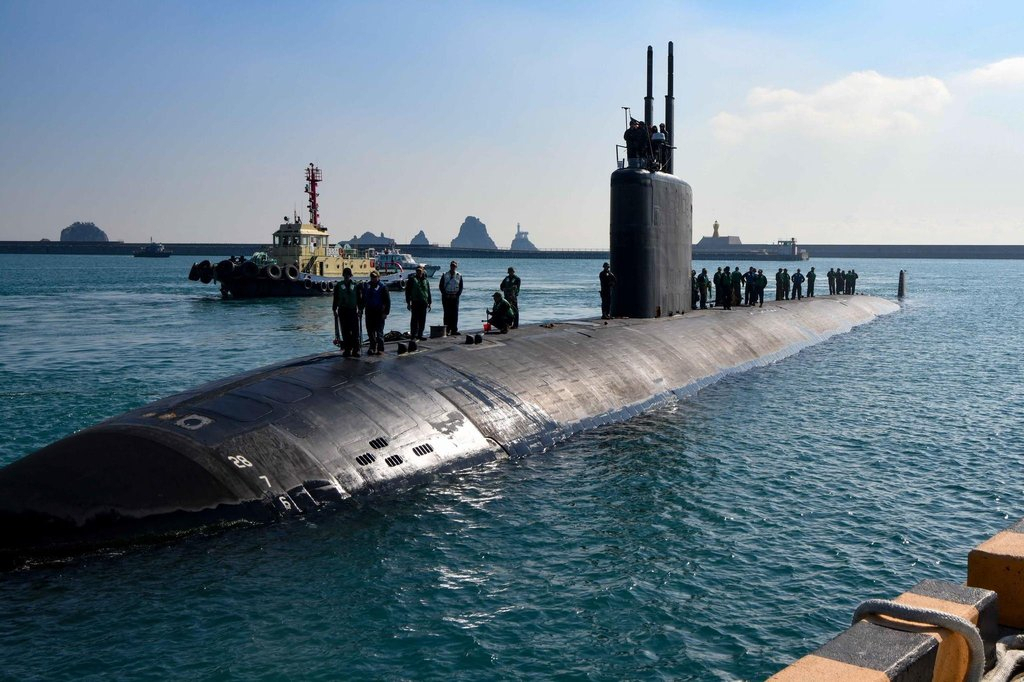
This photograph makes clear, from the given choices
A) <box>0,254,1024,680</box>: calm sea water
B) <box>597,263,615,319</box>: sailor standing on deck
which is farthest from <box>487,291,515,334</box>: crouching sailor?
<box>0,254,1024,680</box>: calm sea water

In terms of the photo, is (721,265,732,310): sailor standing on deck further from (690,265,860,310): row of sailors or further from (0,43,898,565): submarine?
(0,43,898,565): submarine

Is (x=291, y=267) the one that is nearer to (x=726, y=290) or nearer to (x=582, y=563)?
Result: (x=726, y=290)

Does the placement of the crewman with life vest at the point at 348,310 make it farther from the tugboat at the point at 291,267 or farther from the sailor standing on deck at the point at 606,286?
the tugboat at the point at 291,267

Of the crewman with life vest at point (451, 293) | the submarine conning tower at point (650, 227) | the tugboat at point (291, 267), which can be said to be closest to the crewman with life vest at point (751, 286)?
the submarine conning tower at point (650, 227)

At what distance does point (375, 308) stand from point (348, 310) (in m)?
0.70

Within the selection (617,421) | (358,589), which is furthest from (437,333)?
(358,589)

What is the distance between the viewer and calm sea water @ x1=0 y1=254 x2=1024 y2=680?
27.8 feet

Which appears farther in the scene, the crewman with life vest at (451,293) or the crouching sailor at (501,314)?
the crouching sailor at (501,314)

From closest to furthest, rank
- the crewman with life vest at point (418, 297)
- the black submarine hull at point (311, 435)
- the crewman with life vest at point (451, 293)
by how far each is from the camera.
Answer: the black submarine hull at point (311, 435)
the crewman with life vest at point (418, 297)
the crewman with life vest at point (451, 293)

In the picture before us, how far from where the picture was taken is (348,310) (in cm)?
1553

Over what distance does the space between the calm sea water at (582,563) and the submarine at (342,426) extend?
1.19 ft

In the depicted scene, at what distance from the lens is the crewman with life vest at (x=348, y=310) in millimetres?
15375

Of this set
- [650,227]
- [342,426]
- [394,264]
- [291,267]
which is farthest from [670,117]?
[394,264]

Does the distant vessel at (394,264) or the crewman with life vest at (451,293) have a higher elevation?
the distant vessel at (394,264)
